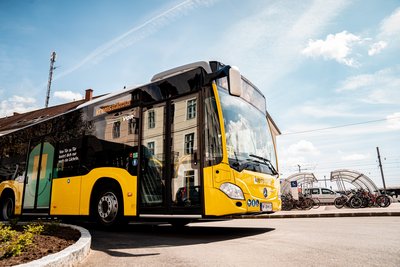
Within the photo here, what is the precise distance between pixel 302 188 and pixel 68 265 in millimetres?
26905

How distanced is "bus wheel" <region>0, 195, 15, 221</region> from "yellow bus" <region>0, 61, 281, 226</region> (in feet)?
7.77

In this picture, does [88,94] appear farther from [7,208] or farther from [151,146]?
[151,146]

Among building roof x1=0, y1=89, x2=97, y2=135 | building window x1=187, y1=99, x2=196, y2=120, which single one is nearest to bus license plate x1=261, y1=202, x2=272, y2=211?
building window x1=187, y1=99, x2=196, y2=120

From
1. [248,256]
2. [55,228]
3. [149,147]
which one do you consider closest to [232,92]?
[149,147]

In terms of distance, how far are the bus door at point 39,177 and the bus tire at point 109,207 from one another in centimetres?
254

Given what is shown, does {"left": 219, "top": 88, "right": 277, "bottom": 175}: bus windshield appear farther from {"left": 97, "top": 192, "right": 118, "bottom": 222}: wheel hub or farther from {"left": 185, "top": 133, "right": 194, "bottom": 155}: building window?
{"left": 97, "top": 192, "right": 118, "bottom": 222}: wheel hub

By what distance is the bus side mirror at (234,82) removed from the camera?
233 inches

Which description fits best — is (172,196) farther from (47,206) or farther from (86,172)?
(47,206)

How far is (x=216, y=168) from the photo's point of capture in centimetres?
583

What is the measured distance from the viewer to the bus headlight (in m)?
5.74

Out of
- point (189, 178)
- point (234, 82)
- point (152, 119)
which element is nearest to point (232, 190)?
point (189, 178)

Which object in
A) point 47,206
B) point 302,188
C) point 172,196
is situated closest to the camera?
point 172,196

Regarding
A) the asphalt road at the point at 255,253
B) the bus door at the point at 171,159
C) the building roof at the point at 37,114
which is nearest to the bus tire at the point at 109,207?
the bus door at the point at 171,159

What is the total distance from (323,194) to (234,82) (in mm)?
24904
